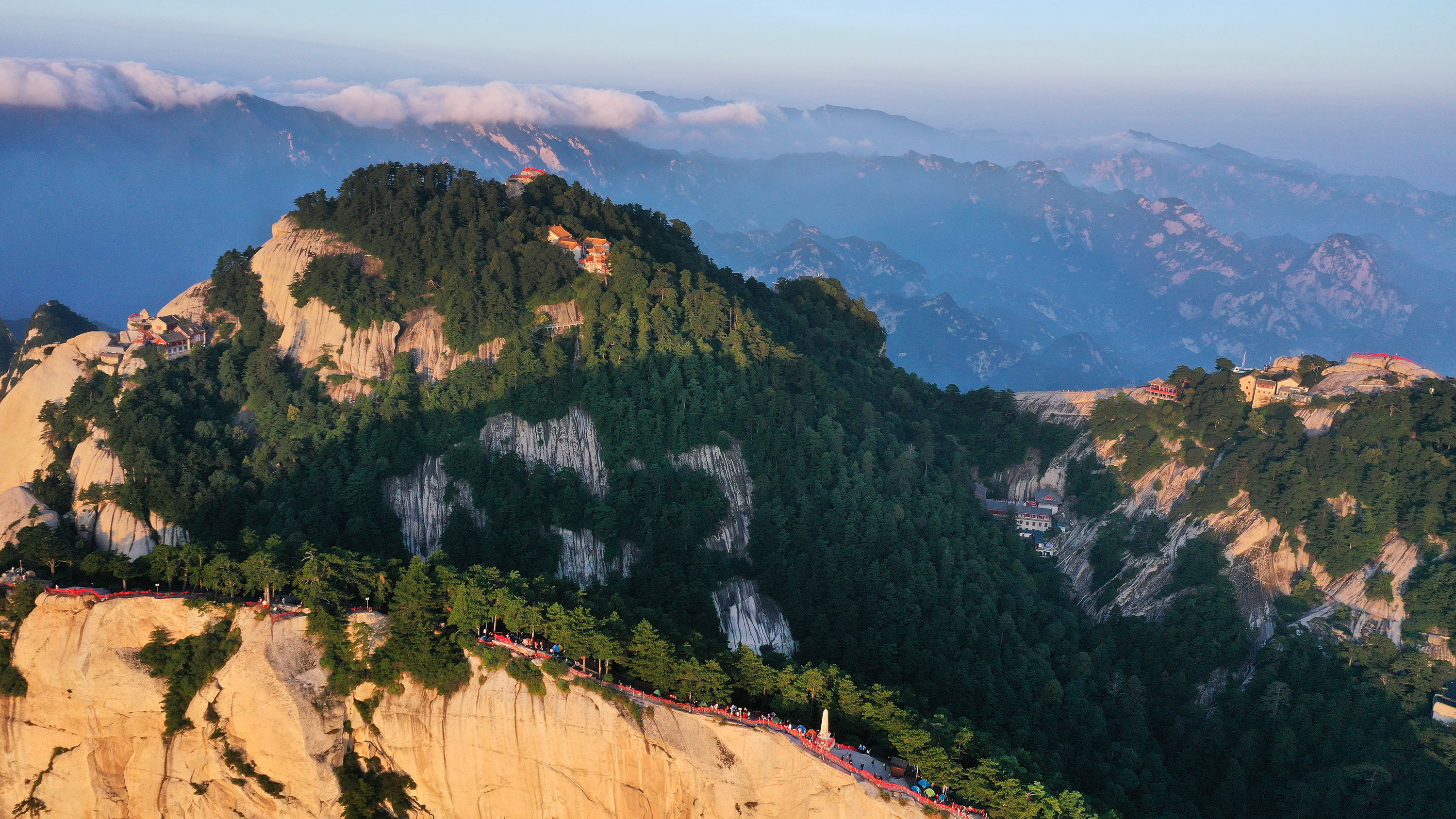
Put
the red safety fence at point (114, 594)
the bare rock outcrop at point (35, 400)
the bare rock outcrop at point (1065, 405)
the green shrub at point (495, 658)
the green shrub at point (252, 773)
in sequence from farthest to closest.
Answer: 1. the bare rock outcrop at point (1065, 405)
2. the bare rock outcrop at point (35, 400)
3. the red safety fence at point (114, 594)
4. the green shrub at point (252, 773)
5. the green shrub at point (495, 658)

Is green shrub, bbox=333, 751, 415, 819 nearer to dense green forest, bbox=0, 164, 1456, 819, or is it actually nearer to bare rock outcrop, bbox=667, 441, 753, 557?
dense green forest, bbox=0, 164, 1456, 819

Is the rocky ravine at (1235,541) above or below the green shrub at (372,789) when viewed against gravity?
above

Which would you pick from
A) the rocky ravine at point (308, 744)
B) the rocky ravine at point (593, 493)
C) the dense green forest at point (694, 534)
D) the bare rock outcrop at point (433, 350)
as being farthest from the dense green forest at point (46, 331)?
the rocky ravine at point (308, 744)

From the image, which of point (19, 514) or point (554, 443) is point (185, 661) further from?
point (554, 443)

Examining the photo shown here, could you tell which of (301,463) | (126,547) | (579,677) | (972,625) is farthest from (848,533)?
(126,547)

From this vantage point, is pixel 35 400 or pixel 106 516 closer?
pixel 106 516

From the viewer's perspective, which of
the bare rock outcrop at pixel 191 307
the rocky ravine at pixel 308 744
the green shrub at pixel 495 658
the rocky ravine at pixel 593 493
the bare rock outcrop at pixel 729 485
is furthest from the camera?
the bare rock outcrop at pixel 191 307

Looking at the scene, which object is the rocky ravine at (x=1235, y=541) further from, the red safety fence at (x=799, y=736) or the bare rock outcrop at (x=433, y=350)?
the bare rock outcrop at (x=433, y=350)

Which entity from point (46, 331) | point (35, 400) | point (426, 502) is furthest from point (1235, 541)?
point (46, 331)

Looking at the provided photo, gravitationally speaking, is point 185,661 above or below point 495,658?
below
